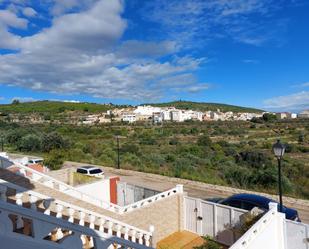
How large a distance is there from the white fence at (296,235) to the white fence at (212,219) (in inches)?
60.6

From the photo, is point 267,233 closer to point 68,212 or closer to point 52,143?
point 68,212

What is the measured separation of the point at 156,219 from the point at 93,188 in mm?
3980

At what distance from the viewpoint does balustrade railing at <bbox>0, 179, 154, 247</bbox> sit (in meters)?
4.72

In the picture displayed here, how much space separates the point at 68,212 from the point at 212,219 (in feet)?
22.1

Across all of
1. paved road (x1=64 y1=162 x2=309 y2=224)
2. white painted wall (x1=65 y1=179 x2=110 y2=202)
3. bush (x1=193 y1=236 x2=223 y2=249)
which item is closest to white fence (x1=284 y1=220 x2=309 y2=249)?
bush (x1=193 y1=236 x2=223 y2=249)

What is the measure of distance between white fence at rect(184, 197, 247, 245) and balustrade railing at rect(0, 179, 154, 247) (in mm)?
3545

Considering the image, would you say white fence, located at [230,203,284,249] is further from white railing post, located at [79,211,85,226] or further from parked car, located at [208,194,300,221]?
white railing post, located at [79,211,85,226]

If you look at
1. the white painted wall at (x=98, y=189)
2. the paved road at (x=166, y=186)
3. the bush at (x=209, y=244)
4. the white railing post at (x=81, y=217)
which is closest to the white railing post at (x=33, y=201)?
the white railing post at (x=81, y=217)

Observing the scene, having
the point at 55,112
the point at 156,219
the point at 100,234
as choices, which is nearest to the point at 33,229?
the point at 100,234

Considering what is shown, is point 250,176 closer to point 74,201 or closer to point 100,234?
point 74,201

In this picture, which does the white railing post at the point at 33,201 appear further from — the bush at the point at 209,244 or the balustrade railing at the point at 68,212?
the bush at the point at 209,244

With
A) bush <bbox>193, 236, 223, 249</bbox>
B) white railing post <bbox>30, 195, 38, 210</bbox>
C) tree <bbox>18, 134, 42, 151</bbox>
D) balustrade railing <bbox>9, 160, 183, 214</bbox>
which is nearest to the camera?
white railing post <bbox>30, 195, 38, 210</bbox>

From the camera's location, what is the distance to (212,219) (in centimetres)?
1113

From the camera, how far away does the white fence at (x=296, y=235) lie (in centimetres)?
856
